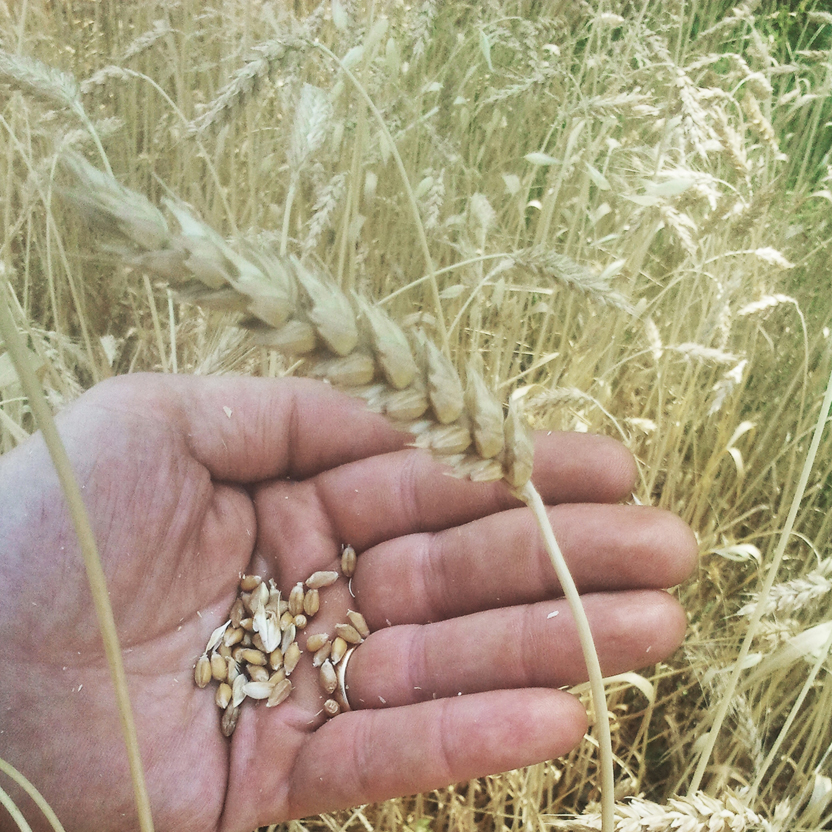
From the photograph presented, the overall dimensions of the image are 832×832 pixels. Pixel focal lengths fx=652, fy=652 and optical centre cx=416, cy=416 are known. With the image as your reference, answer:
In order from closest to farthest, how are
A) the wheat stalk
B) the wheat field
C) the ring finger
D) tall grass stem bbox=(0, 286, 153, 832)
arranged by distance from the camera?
tall grass stem bbox=(0, 286, 153, 832) → the wheat stalk → the ring finger → the wheat field

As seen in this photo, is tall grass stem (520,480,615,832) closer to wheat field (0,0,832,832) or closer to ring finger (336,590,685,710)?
wheat field (0,0,832,832)

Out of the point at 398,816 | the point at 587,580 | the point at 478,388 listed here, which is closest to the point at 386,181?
the point at 587,580

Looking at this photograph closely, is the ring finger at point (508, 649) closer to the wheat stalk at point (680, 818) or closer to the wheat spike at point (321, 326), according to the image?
the wheat stalk at point (680, 818)

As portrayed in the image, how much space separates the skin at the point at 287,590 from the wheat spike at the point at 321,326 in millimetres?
401

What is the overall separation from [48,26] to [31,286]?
602 millimetres

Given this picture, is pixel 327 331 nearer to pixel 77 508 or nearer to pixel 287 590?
pixel 77 508

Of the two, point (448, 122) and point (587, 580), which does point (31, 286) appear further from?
point (587, 580)

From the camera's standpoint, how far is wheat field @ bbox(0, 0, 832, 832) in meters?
0.82

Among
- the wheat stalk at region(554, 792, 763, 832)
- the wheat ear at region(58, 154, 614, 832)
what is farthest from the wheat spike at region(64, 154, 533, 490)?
the wheat stalk at region(554, 792, 763, 832)

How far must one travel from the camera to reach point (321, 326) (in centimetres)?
40

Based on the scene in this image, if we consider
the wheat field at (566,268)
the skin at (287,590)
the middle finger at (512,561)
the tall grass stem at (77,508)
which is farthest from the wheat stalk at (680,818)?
the tall grass stem at (77,508)

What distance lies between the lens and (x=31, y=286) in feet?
4.44

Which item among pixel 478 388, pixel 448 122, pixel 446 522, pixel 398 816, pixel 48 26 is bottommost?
pixel 398 816

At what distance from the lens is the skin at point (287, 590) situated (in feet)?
2.39
